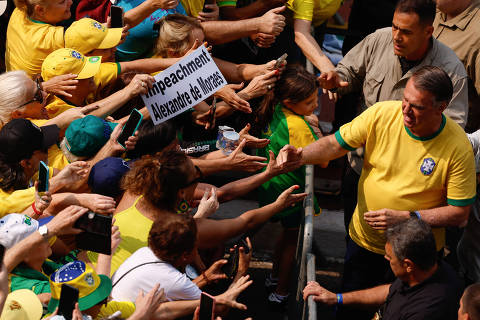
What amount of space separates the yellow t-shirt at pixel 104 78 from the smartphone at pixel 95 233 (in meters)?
1.76

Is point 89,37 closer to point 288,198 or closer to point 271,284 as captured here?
point 288,198

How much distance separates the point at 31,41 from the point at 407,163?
3.08 meters

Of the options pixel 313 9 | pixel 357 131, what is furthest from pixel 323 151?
pixel 313 9

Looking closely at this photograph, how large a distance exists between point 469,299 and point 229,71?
10.1ft

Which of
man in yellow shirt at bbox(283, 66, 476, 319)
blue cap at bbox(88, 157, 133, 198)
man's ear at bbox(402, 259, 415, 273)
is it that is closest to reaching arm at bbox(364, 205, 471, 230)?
man in yellow shirt at bbox(283, 66, 476, 319)

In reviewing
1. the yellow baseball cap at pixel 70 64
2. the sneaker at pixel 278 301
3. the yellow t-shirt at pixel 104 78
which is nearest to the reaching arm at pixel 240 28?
the yellow t-shirt at pixel 104 78

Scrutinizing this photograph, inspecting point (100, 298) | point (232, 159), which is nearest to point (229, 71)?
point (232, 159)

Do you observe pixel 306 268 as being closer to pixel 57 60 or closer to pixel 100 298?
pixel 100 298

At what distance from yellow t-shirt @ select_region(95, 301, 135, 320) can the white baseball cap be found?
0.62 meters

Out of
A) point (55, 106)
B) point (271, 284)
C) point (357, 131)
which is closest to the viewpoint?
point (357, 131)

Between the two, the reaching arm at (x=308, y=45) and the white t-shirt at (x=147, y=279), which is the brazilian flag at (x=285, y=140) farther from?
the white t-shirt at (x=147, y=279)

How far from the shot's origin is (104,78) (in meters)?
5.02

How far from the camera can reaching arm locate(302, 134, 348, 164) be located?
440 centimetres

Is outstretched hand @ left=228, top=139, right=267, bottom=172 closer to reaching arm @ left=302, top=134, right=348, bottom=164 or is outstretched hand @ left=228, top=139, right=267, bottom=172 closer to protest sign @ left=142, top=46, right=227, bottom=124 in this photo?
reaching arm @ left=302, top=134, right=348, bottom=164
